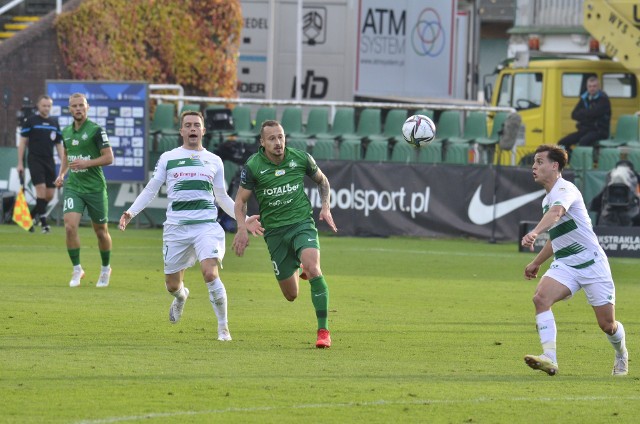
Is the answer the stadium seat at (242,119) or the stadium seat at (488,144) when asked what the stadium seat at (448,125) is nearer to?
the stadium seat at (488,144)

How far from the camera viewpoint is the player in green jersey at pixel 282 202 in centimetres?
1365

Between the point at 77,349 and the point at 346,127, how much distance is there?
66.8 ft

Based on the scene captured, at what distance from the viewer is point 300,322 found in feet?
51.4

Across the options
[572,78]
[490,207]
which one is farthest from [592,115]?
[490,207]

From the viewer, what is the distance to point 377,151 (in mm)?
30969

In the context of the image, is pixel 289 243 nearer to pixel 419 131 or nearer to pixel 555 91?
pixel 419 131

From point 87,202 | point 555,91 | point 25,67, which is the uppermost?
point 25,67

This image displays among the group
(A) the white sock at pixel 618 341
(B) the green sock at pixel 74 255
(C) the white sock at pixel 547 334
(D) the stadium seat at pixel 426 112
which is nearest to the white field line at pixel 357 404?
(C) the white sock at pixel 547 334

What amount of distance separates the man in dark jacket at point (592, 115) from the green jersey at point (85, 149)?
15.2m

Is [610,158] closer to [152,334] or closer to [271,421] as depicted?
[152,334]

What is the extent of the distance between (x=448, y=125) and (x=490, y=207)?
4312 mm

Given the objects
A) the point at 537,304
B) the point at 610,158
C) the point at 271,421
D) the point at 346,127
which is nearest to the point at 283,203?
the point at 537,304

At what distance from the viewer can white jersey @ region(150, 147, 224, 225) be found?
14.3m

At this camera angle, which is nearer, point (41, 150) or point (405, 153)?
point (41, 150)
